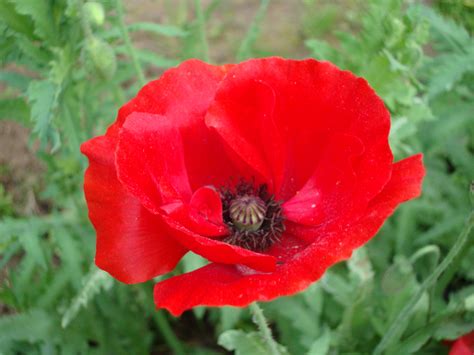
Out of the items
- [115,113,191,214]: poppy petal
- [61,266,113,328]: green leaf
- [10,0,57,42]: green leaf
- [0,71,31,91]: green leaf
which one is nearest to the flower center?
[115,113,191,214]: poppy petal

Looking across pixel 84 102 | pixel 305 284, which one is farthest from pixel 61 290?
pixel 305 284

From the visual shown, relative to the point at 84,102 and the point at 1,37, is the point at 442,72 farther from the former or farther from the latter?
the point at 1,37

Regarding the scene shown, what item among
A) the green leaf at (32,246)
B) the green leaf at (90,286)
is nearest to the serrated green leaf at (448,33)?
the green leaf at (90,286)

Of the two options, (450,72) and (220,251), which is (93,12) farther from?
(450,72)

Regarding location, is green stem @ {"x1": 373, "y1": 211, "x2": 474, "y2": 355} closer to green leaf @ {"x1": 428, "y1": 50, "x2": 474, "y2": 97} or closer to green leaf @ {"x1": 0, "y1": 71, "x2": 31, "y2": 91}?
green leaf @ {"x1": 428, "y1": 50, "x2": 474, "y2": 97}

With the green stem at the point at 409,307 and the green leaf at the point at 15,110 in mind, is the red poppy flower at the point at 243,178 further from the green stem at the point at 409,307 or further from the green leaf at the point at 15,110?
the green leaf at the point at 15,110

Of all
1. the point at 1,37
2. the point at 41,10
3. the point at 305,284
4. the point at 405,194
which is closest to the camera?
the point at 305,284

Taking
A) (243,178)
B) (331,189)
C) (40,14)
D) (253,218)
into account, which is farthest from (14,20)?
(331,189)
